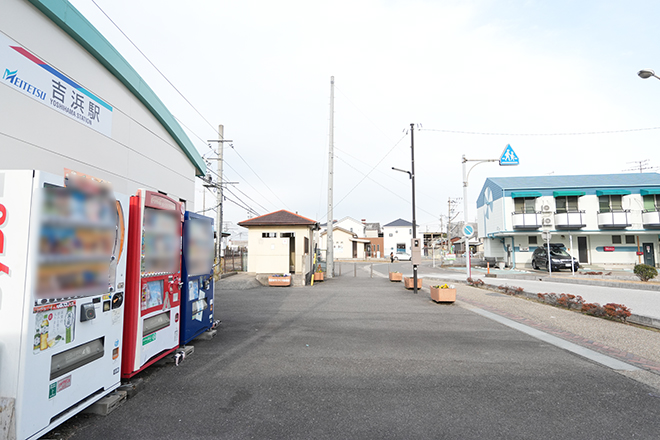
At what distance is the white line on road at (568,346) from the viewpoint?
5.09 metres

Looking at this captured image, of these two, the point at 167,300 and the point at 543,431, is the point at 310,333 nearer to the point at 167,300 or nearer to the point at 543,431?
the point at 167,300

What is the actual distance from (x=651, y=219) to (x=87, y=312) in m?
37.3

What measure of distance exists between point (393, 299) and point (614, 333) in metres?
6.30

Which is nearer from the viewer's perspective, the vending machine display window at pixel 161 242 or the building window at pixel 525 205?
the vending machine display window at pixel 161 242

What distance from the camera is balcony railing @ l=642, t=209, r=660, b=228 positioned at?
90.5 ft

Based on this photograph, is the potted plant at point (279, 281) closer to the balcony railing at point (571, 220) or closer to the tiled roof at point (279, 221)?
the tiled roof at point (279, 221)

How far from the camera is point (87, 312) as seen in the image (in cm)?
329

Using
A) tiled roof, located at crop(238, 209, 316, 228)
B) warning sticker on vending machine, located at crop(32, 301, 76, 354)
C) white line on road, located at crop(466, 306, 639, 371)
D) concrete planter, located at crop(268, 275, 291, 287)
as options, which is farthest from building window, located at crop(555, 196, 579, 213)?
warning sticker on vending machine, located at crop(32, 301, 76, 354)

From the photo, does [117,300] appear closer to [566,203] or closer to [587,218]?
[566,203]

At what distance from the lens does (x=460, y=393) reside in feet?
13.4

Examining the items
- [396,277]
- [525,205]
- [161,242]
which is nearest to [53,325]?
[161,242]

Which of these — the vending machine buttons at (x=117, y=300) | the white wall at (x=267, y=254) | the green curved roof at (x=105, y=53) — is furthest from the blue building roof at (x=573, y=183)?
the vending machine buttons at (x=117, y=300)

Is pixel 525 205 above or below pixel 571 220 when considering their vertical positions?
above

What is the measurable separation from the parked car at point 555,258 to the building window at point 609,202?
5826mm
